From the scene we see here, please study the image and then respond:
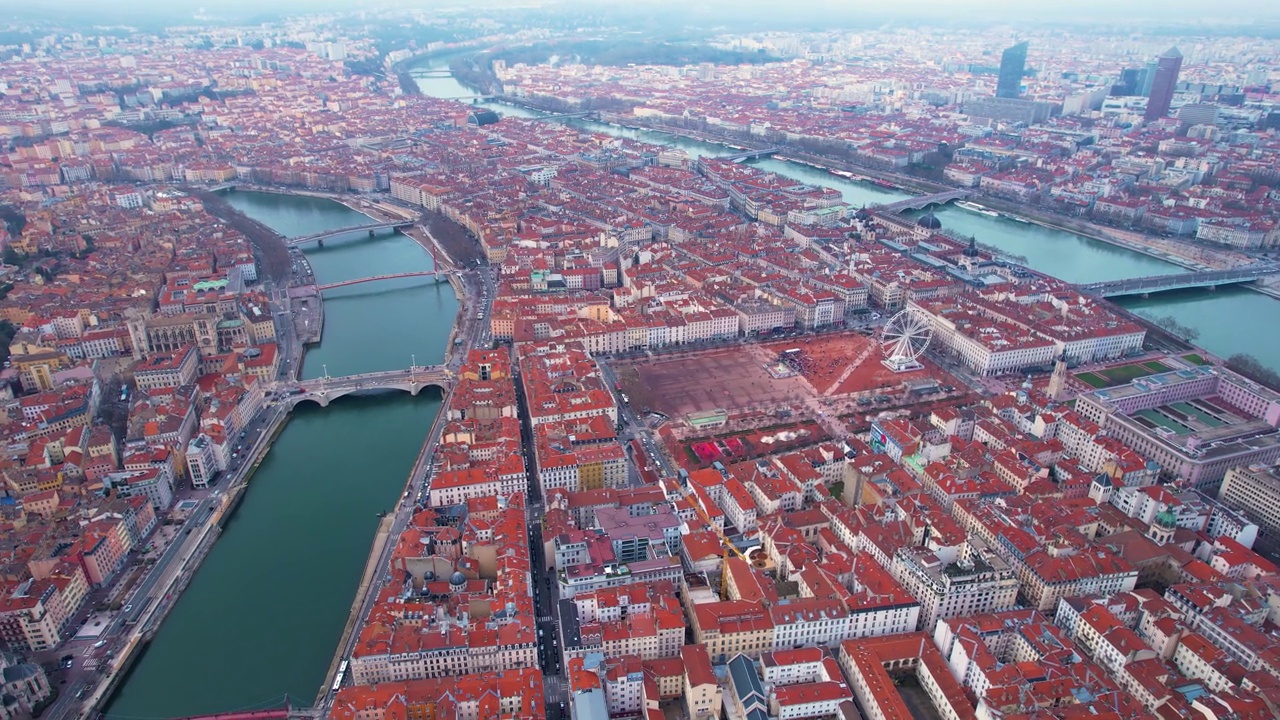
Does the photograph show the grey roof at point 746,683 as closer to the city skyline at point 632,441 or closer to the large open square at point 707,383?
the city skyline at point 632,441

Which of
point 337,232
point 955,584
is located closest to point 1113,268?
point 955,584

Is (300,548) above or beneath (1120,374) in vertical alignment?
beneath

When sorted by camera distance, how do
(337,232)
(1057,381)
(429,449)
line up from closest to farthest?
1. (429,449)
2. (1057,381)
3. (337,232)

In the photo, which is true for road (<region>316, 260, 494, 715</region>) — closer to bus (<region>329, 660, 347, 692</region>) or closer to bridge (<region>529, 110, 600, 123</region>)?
bus (<region>329, 660, 347, 692</region>)

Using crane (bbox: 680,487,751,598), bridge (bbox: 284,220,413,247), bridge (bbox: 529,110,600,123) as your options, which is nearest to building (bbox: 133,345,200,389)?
bridge (bbox: 284,220,413,247)

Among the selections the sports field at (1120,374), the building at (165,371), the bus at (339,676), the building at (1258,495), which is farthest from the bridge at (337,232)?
the building at (1258,495)

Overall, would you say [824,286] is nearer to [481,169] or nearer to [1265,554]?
[1265,554]

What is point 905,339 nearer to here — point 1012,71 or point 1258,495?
point 1258,495

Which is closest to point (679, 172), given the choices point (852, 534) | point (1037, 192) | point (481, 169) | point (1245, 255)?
point (481, 169)
